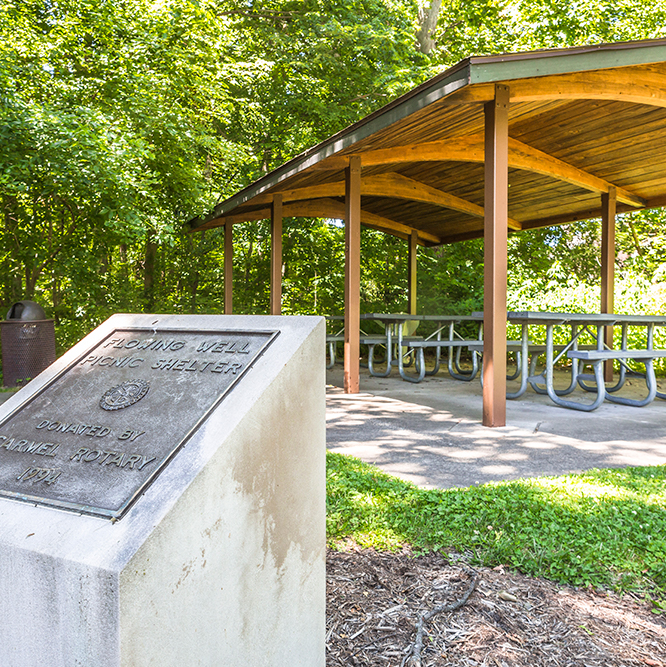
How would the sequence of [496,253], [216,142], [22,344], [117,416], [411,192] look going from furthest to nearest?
[216,142], [411,192], [22,344], [496,253], [117,416]

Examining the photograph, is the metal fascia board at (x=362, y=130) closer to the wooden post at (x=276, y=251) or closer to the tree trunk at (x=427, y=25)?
the wooden post at (x=276, y=251)

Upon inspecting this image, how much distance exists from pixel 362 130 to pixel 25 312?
5434 mm

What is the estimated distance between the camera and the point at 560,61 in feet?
14.8

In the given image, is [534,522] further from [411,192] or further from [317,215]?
[317,215]

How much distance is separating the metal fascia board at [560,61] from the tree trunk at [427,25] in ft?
45.7

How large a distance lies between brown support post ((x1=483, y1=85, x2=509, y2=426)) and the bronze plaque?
10.9ft

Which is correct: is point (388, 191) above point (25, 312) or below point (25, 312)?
above

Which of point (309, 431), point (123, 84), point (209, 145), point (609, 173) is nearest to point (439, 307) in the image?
point (609, 173)

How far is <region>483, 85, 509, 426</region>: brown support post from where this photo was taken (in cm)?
484

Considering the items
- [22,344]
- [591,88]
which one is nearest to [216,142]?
[22,344]

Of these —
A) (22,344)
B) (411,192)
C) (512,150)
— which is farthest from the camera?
(411,192)

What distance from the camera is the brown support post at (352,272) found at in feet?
23.1

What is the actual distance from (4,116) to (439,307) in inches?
371

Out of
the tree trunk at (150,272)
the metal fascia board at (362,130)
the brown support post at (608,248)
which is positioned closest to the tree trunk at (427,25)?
the tree trunk at (150,272)
